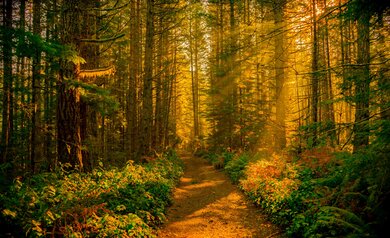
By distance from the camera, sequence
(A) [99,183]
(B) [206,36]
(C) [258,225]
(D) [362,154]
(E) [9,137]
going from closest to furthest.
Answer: (D) [362,154], (C) [258,225], (A) [99,183], (E) [9,137], (B) [206,36]

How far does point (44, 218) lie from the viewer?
4.55m

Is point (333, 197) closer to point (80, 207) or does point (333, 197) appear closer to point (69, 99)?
point (80, 207)

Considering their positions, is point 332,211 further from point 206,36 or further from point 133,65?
point 206,36

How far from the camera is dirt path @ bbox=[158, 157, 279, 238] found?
6.32m

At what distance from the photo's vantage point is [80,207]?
5.12 meters

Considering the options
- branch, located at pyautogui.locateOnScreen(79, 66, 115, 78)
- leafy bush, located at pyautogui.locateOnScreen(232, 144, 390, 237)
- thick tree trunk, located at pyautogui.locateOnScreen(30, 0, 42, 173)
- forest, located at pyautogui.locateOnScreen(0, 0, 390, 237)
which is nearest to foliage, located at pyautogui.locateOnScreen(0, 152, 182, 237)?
forest, located at pyautogui.locateOnScreen(0, 0, 390, 237)

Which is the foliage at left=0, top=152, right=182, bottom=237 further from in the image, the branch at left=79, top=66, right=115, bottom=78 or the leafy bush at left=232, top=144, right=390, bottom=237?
the leafy bush at left=232, top=144, right=390, bottom=237

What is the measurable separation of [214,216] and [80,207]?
13.4 feet

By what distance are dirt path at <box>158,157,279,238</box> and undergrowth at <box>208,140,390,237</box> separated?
437 millimetres

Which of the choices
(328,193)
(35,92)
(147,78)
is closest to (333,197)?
(328,193)

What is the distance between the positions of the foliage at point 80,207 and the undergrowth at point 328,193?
338 centimetres

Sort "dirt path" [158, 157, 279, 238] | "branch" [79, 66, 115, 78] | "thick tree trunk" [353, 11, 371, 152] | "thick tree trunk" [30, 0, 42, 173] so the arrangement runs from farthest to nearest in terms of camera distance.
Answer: "branch" [79, 66, 115, 78], "thick tree trunk" [30, 0, 42, 173], "dirt path" [158, 157, 279, 238], "thick tree trunk" [353, 11, 371, 152]

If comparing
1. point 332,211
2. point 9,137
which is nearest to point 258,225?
point 332,211

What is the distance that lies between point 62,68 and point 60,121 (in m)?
1.57
